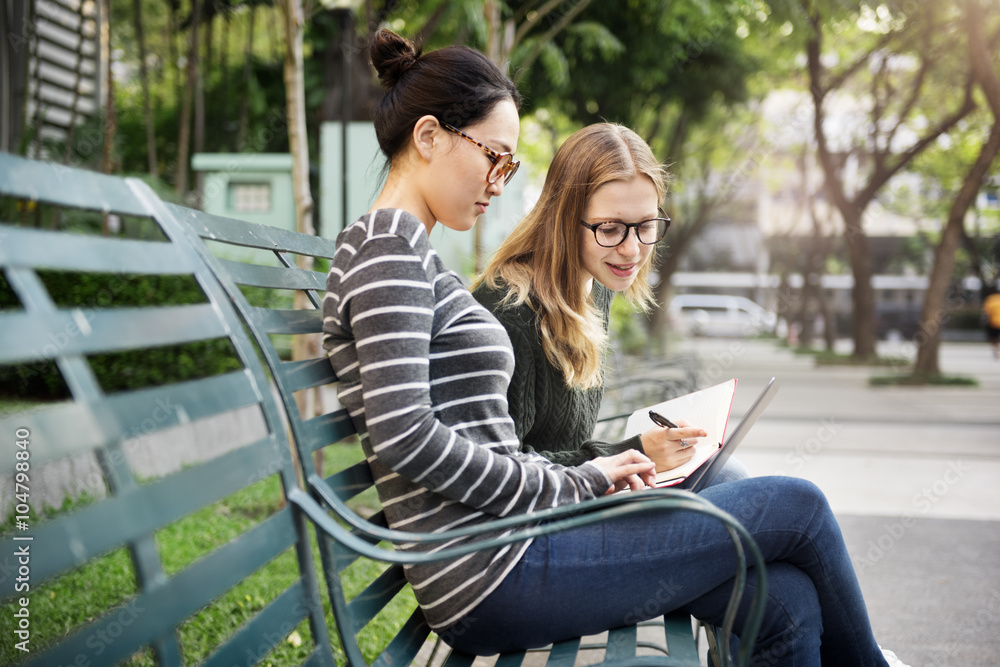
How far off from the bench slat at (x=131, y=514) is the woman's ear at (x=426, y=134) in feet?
2.43

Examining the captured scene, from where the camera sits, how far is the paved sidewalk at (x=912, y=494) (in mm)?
3070

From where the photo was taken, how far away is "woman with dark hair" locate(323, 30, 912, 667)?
56.5 inches

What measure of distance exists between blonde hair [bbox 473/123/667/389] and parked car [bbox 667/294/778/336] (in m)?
32.0

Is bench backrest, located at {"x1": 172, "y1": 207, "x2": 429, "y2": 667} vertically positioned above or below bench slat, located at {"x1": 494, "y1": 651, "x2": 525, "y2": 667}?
above

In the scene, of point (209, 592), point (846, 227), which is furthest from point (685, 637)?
point (846, 227)

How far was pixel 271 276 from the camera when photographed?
1646mm

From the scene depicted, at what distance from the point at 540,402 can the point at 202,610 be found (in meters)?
1.50

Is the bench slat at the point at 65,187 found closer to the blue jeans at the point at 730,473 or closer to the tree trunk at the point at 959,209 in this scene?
the blue jeans at the point at 730,473

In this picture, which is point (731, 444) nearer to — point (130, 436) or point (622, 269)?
point (622, 269)

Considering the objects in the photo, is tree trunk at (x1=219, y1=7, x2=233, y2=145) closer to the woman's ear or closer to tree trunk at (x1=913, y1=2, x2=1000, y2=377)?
the woman's ear

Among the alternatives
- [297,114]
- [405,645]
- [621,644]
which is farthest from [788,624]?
[297,114]

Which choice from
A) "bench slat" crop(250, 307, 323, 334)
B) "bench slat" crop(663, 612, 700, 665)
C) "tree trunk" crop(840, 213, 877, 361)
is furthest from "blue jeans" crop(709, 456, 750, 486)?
"tree trunk" crop(840, 213, 877, 361)

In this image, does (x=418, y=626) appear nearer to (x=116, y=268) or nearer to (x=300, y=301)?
(x=116, y=268)

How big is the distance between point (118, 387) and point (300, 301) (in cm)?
211
